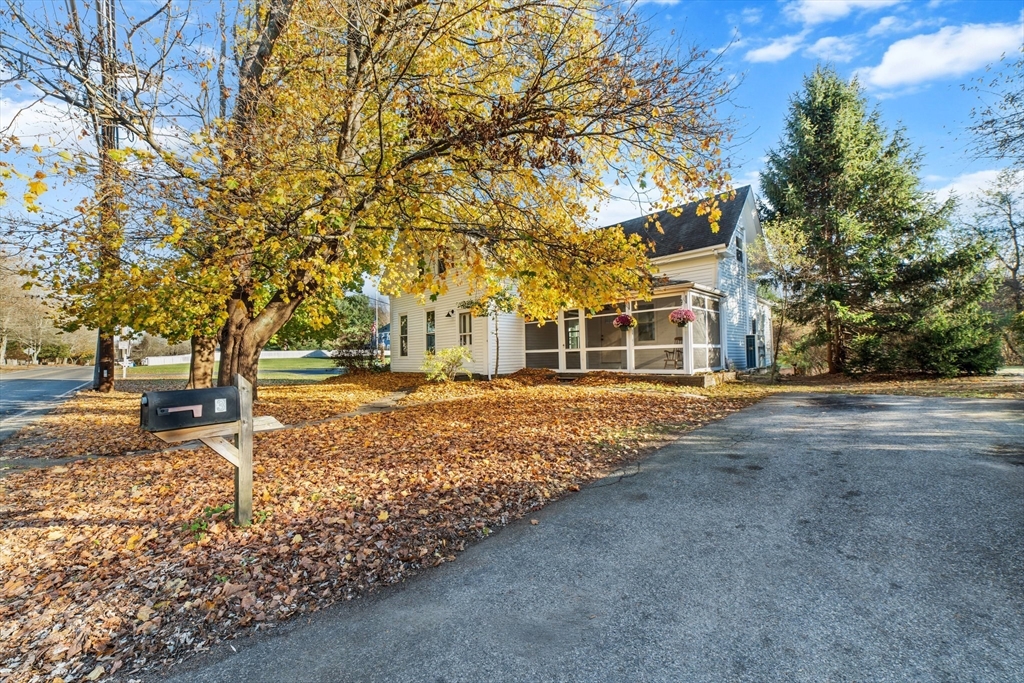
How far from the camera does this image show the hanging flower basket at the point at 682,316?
44.1ft

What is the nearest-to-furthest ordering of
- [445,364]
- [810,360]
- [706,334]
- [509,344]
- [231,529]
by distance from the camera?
[231,529], [706,334], [445,364], [509,344], [810,360]

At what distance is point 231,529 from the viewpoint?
3.56 m

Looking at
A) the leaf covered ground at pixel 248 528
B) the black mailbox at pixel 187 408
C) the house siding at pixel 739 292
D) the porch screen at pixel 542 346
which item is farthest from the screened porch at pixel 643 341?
the black mailbox at pixel 187 408

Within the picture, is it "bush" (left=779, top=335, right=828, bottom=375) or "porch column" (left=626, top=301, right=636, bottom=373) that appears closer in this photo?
"porch column" (left=626, top=301, right=636, bottom=373)

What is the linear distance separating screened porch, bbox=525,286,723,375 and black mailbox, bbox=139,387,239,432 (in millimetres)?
11439

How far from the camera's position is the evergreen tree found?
46.7ft

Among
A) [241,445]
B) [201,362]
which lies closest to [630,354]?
[201,362]

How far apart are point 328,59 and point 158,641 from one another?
7737mm

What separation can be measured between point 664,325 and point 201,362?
14.8 m

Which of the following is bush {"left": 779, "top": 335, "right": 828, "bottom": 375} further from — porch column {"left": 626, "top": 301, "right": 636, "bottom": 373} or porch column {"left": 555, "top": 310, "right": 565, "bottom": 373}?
porch column {"left": 555, "top": 310, "right": 565, "bottom": 373}

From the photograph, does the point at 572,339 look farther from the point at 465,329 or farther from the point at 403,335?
the point at 403,335

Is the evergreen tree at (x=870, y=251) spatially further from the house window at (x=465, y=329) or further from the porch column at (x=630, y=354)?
the house window at (x=465, y=329)

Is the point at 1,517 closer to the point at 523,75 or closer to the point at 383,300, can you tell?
the point at 523,75

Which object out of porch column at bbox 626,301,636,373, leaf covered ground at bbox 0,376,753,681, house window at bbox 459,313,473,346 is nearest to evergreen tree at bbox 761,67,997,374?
porch column at bbox 626,301,636,373
